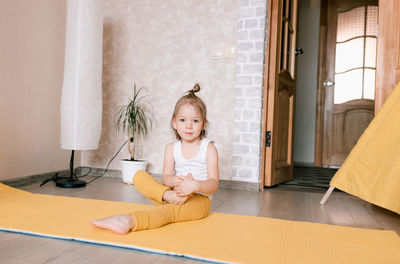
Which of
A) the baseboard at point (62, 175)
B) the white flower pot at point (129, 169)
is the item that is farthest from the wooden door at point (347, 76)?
the white flower pot at point (129, 169)

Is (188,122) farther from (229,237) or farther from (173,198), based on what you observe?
(229,237)

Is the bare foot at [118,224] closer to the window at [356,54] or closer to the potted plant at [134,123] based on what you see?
the potted plant at [134,123]

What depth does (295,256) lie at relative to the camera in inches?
40.3

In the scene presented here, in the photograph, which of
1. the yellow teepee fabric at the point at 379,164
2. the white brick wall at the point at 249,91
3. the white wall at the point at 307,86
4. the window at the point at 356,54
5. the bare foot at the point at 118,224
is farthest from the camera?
the white wall at the point at 307,86

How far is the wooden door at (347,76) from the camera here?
4367mm

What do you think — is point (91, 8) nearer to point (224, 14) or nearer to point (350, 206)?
point (224, 14)

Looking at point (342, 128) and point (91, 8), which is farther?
point (342, 128)

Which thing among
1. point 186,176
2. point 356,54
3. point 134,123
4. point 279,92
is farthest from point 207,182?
point 356,54

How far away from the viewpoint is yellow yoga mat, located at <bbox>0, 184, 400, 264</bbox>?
40.6 inches

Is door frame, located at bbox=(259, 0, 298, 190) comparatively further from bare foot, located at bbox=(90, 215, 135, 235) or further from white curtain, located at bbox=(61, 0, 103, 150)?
bare foot, located at bbox=(90, 215, 135, 235)

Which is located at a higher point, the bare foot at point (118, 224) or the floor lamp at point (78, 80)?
the floor lamp at point (78, 80)

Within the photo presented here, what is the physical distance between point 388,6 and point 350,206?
1.26 m

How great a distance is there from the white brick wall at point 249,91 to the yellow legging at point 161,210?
1.05 metres

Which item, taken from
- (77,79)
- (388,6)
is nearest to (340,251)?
(388,6)
